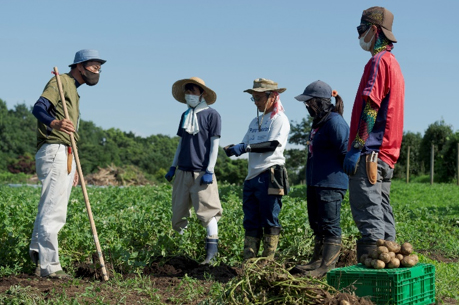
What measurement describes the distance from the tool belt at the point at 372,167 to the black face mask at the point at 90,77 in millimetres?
2821

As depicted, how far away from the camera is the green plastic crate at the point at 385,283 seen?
4.04m

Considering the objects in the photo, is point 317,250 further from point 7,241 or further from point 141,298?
point 7,241

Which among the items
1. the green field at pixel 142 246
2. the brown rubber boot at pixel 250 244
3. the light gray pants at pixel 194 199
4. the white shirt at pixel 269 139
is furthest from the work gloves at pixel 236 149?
the green field at pixel 142 246

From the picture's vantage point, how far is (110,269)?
5.79 m

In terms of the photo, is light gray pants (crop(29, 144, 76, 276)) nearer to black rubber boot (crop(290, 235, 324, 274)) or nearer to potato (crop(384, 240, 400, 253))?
black rubber boot (crop(290, 235, 324, 274))

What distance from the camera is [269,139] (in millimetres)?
5824

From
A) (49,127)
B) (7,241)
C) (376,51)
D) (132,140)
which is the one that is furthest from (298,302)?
(132,140)

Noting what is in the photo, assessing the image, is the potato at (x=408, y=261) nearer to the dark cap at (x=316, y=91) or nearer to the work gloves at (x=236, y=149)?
the dark cap at (x=316, y=91)

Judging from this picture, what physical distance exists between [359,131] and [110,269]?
2.75 m

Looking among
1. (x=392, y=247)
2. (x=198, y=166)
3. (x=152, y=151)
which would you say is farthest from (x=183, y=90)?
(x=152, y=151)

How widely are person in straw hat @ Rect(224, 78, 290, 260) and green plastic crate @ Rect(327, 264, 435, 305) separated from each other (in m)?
1.51

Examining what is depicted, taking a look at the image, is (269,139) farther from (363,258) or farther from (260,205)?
(363,258)

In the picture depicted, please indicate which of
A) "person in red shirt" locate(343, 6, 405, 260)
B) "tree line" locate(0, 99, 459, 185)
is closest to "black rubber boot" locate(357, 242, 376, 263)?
"person in red shirt" locate(343, 6, 405, 260)

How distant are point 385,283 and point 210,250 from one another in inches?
96.4
